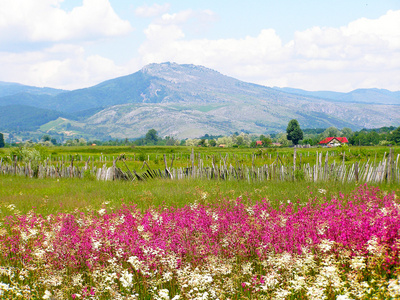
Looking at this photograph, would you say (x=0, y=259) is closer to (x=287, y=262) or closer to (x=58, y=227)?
(x=58, y=227)

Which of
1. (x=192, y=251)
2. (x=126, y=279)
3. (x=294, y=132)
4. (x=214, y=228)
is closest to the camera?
(x=126, y=279)

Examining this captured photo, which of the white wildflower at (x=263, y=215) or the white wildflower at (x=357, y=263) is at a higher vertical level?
the white wildflower at (x=357, y=263)

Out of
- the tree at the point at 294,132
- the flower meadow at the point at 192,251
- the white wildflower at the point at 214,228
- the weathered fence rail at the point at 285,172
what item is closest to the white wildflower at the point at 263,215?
the flower meadow at the point at 192,251

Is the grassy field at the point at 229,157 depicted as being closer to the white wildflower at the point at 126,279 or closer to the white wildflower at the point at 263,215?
the white wildflower at the point at 263,215

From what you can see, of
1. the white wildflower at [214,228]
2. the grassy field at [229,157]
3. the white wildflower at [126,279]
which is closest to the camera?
the white wildflower at [126,279]

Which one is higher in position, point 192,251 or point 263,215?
point 263,215

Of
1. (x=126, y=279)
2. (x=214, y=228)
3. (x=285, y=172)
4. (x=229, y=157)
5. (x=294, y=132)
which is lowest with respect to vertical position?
(x=229, y=157)

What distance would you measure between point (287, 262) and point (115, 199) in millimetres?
9253

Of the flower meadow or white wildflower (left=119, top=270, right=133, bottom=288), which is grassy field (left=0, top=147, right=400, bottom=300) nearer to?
the flower meadow

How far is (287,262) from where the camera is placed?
4.38 m

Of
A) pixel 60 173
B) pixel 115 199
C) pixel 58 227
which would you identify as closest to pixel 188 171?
pixel 115 199

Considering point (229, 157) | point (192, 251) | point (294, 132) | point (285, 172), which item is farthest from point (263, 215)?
point (294, 132)

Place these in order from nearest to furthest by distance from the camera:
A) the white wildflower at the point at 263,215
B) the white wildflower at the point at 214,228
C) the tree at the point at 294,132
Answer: the white wildflower at the point at 214,228 < the white wildflower at the point at 263,215 < the tree at the point at 294,132

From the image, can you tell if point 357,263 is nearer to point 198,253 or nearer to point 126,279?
point 198,253
